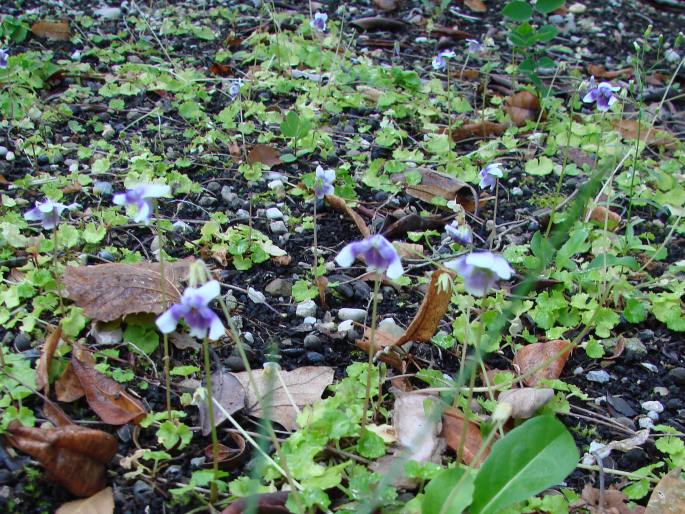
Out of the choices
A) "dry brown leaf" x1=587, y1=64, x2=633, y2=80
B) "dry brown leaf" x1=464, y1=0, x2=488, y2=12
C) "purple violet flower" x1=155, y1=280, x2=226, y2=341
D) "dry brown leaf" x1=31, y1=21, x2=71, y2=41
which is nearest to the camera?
"purple violet flower" x1=155, y1=280, x2=226, y2=341

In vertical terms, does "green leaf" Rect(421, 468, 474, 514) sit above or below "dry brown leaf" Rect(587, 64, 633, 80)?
above

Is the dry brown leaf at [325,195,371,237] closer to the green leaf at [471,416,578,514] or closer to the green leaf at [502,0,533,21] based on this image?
the green leaf at [471,416,578,514]

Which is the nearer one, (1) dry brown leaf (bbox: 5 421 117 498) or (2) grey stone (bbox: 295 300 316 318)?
(1) dry brown leaf (bbox: 5 421 117 498)

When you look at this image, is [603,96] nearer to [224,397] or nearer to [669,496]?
[669,496]

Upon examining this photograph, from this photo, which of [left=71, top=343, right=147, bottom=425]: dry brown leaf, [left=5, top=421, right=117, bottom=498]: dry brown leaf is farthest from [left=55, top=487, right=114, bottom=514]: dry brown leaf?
[left=71, top=343, right=147, bottom=425]: dry brown leaf

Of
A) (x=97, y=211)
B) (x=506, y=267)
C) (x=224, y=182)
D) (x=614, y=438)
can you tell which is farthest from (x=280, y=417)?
(x=224, y=182)

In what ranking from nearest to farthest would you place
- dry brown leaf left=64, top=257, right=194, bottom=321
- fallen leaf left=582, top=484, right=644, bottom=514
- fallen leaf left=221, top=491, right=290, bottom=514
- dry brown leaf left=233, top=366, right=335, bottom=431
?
1. fallen leaf left=221, top=491, right=290, bottom=514
2. fallen leaf left=582, top=484, right=644, bottom=514
3. dry brown leaf left=233, top=366, right=335, bottom=431
4. dry brown leaf left=64, top=257, right=194, bottom=321

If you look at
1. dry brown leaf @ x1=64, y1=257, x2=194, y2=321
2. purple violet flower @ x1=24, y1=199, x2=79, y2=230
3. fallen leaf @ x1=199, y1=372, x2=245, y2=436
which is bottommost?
fallen leaf @ x1=199, y1=372, x2=245, y2=436

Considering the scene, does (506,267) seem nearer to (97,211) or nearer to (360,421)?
(360,421)
